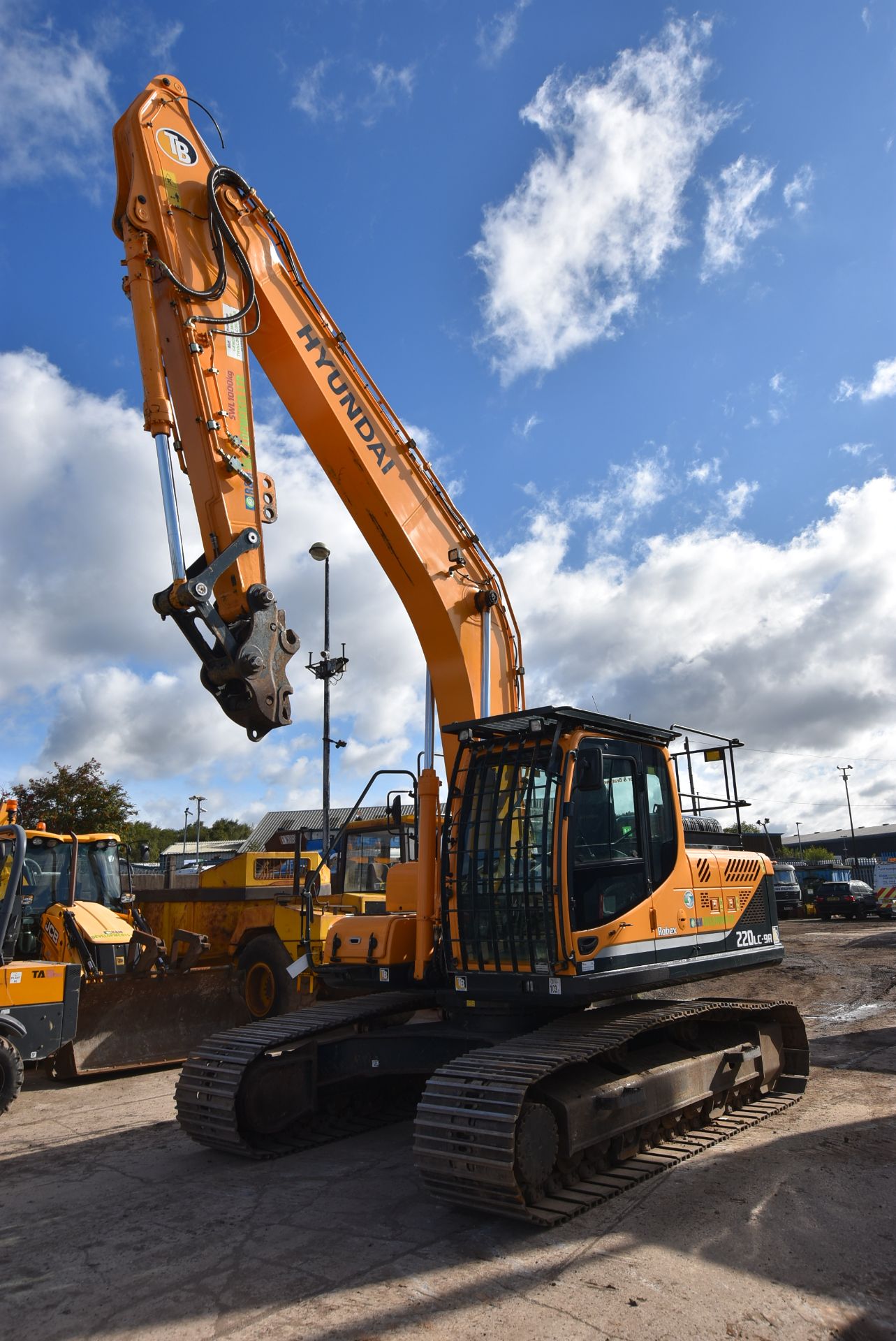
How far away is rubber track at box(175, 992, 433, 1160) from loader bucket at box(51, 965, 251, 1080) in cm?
305

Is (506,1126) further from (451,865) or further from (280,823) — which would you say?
(280,823)

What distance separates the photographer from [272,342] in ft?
A: 26.0

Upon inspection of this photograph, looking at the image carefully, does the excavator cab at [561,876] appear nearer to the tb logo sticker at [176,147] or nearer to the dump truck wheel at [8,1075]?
the dump truck wheel at [8,1075]

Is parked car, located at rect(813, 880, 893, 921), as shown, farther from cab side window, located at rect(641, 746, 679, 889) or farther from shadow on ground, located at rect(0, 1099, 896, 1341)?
cab side window, located at rect(641, 746, 679, 889)

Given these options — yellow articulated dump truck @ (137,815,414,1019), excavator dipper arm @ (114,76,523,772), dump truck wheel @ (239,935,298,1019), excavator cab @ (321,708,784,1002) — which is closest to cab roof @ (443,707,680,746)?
excavator cab @ (321,708,784,1002)

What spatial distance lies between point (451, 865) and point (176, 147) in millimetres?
5978

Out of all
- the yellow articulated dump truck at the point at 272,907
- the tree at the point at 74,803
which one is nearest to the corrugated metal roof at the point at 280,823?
the tree at the point at 74,803

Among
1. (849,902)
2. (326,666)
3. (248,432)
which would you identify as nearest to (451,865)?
(248,432)

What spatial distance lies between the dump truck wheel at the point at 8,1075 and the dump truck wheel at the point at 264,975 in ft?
12.0

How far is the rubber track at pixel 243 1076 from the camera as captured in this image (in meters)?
6.43

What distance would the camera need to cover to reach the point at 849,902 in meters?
34.1

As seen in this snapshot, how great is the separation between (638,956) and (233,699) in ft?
10.4

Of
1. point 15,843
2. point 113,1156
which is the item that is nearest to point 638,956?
point 113,1156

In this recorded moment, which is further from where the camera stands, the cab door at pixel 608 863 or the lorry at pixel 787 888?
the lorry at pixel 787 888
